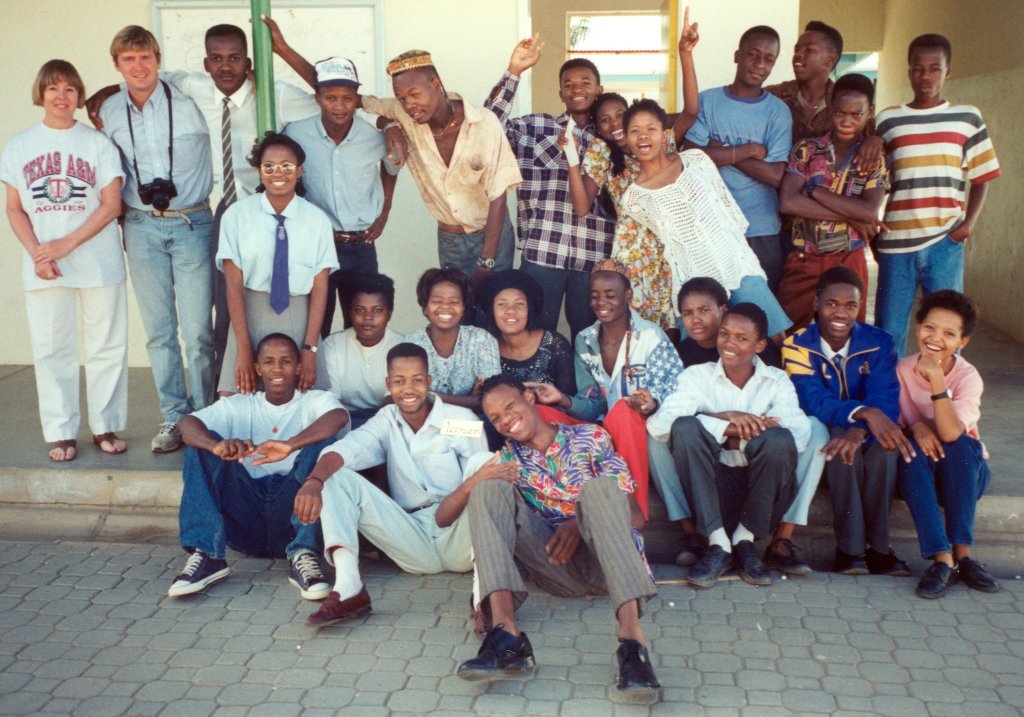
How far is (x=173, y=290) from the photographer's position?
4922 mm

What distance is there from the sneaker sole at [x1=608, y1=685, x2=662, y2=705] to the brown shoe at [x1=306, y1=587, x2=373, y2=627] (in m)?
1.04

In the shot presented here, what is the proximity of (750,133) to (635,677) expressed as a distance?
2.77 m

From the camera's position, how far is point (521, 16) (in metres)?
6.11

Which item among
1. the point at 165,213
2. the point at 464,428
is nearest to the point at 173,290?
the point at 165,213

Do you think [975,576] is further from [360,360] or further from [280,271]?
[280,271]

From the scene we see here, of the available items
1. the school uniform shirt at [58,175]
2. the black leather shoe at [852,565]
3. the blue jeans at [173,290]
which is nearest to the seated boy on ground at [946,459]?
the black leather shoe at [852,565]

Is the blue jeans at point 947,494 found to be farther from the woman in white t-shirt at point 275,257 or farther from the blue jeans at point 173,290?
the blue jeans at point 173,290

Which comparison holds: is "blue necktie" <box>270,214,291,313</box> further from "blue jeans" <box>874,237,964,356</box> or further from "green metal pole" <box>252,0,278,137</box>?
"blue jeans" <box>874,237,964,356</box>

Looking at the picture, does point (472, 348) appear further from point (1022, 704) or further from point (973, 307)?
point (1022, 704)

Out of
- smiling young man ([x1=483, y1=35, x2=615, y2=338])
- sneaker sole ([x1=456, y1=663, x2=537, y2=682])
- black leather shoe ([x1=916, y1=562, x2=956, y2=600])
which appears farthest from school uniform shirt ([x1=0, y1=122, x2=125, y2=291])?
black leather shoe ([x1=916, y1=562, x2=956, y2=600])

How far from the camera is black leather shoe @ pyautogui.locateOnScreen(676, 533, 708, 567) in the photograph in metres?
4.14

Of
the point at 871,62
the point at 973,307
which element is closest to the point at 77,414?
the point at 973,307

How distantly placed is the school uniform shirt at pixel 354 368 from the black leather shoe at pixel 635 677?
6.17 ft

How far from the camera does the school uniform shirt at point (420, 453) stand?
4.12m
